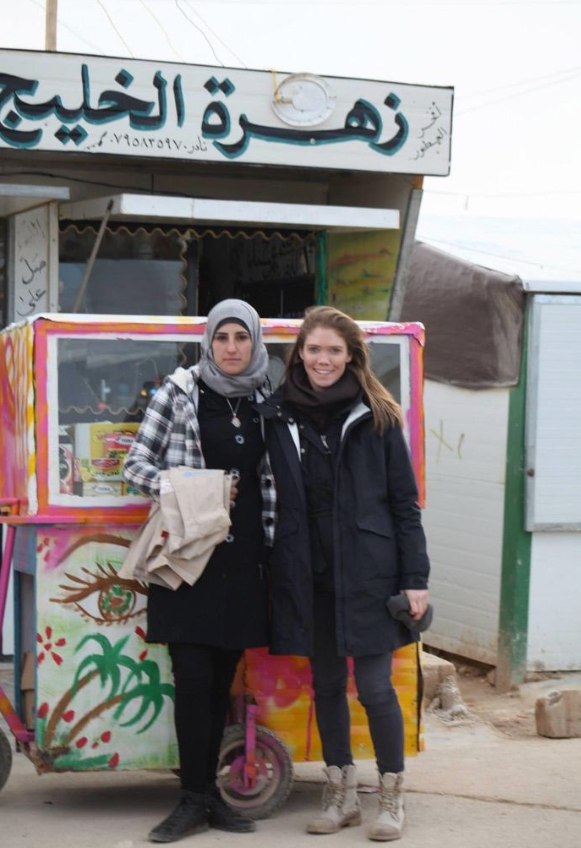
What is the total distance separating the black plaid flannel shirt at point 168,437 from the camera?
450 centimetres

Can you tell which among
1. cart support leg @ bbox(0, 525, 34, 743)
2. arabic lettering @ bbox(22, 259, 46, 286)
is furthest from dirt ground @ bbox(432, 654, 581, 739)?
arabic lettering @ bbox(22, 259, 46, 286)

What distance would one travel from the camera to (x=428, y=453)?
854cm

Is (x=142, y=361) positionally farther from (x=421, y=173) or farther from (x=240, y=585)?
(x=421, y=173)

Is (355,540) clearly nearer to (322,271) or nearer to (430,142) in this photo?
(430,142)

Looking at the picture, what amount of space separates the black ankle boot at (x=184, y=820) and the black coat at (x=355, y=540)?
56 cm

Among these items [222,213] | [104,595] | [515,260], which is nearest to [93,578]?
[104,595]

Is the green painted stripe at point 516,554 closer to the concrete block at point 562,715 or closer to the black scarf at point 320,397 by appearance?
the concrete block at point 562,715

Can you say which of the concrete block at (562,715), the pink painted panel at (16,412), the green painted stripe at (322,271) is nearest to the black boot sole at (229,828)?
the pink painted panel at (16,412)

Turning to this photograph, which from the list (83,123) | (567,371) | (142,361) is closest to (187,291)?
(83,123)

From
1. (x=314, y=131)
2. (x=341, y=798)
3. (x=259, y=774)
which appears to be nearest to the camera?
(x=341, y=798)

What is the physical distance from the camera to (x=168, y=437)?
4539mm

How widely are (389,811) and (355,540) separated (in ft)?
3.09

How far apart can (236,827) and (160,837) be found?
276 millimetres

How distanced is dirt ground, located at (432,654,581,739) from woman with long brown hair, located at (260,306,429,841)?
7.57 feet
